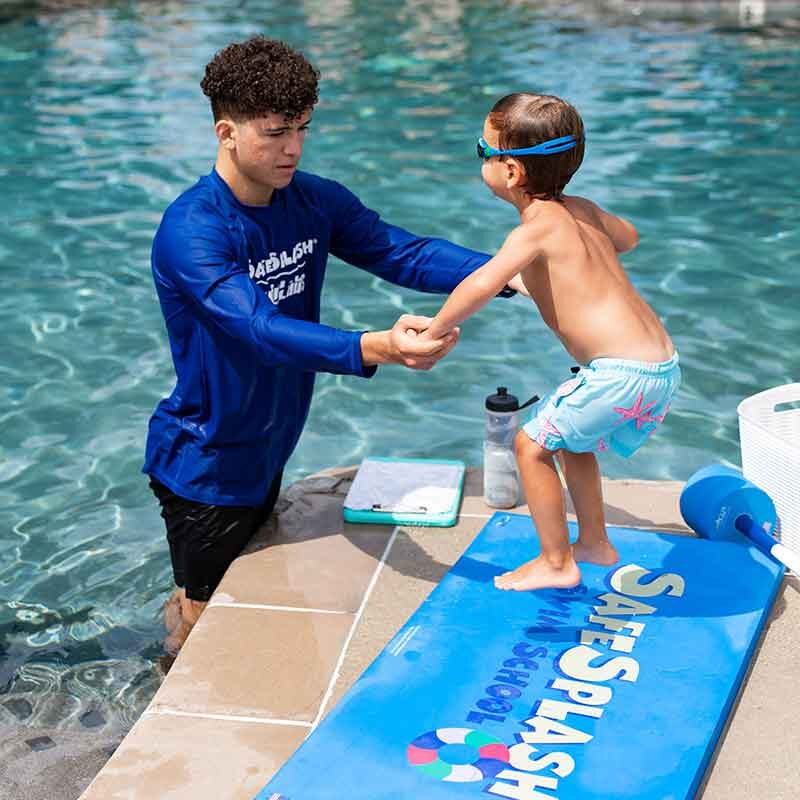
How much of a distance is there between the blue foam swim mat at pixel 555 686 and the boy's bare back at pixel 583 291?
73 centimetres

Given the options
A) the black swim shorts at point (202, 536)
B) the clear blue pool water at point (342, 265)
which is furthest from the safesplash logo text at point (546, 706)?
the clear blue pool water at point (342, 265)

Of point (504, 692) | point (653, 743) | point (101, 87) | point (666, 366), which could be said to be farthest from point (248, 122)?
point (101, 87)

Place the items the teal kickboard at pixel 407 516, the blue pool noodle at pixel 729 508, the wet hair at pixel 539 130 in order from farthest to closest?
the teal kickboard at pixel 407 516 < the blue pool noodle at pixel 729 508 < the wet hair at pixel 539 130

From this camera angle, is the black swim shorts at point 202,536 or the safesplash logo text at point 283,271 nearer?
the safesplash logo text at point 283,271

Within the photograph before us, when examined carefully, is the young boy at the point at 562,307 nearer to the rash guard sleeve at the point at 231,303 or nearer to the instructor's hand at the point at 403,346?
the instructor's hand at the point at 403,346

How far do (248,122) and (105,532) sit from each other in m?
2.53

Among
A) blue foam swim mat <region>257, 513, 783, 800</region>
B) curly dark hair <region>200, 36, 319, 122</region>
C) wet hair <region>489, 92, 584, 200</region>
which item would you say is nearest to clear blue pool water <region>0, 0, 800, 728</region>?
blue foam swim mat <region>257, 513, 783, 800</region>

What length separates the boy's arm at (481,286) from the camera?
11.8 ft

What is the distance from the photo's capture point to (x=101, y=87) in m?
14.2

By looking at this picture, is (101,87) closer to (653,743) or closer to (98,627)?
(98,627)

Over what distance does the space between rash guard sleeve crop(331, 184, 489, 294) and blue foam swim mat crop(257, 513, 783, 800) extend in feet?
3.06

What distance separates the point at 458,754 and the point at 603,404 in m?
1.11

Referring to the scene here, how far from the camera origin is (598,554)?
4.05 metres

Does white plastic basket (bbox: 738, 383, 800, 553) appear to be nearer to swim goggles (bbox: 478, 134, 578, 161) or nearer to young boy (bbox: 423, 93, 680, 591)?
young boy (bbox: 423, 93, 680, 591)
